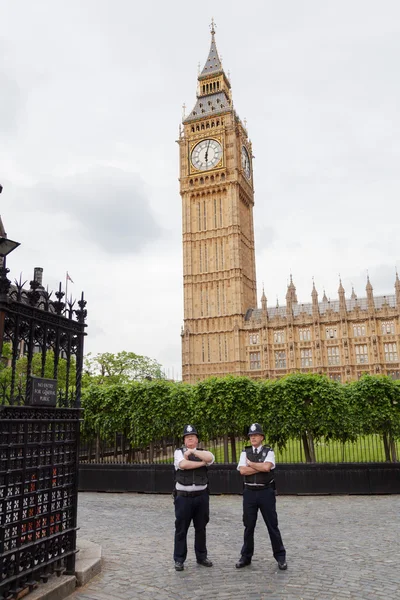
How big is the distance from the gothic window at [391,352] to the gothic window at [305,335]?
898 centimetres

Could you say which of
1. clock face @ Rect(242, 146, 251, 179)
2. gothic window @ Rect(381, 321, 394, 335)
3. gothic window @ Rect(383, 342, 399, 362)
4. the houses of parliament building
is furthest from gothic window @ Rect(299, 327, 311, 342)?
clock face @ Rect(242, 146, 251, 179)

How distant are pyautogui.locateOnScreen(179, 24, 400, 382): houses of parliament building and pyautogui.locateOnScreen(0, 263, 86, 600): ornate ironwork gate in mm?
53530

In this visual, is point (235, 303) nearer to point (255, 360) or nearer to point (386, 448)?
point (255, 360)

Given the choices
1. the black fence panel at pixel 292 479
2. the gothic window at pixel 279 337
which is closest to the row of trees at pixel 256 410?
the black fence panel at pixel 292 479

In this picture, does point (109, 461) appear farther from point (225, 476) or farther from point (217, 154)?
point (217, 154)

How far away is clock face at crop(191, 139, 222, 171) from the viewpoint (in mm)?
66625

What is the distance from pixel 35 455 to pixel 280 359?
183 ft

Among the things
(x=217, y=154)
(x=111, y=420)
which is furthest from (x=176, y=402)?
(x=217, y=154)

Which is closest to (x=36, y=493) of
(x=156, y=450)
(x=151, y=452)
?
(x=151, y=452)

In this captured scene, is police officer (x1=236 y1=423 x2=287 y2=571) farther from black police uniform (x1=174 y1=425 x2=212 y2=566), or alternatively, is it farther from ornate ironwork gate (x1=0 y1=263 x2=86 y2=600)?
ornate ironwork gate (x1=0 y1=263 x2=86 y2=600)

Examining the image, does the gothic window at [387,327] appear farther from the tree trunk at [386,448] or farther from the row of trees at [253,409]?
the tree trunk at [386,448]

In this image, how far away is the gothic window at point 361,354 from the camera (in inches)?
2227

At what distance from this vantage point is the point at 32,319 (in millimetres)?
5418

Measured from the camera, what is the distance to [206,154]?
67500mm
